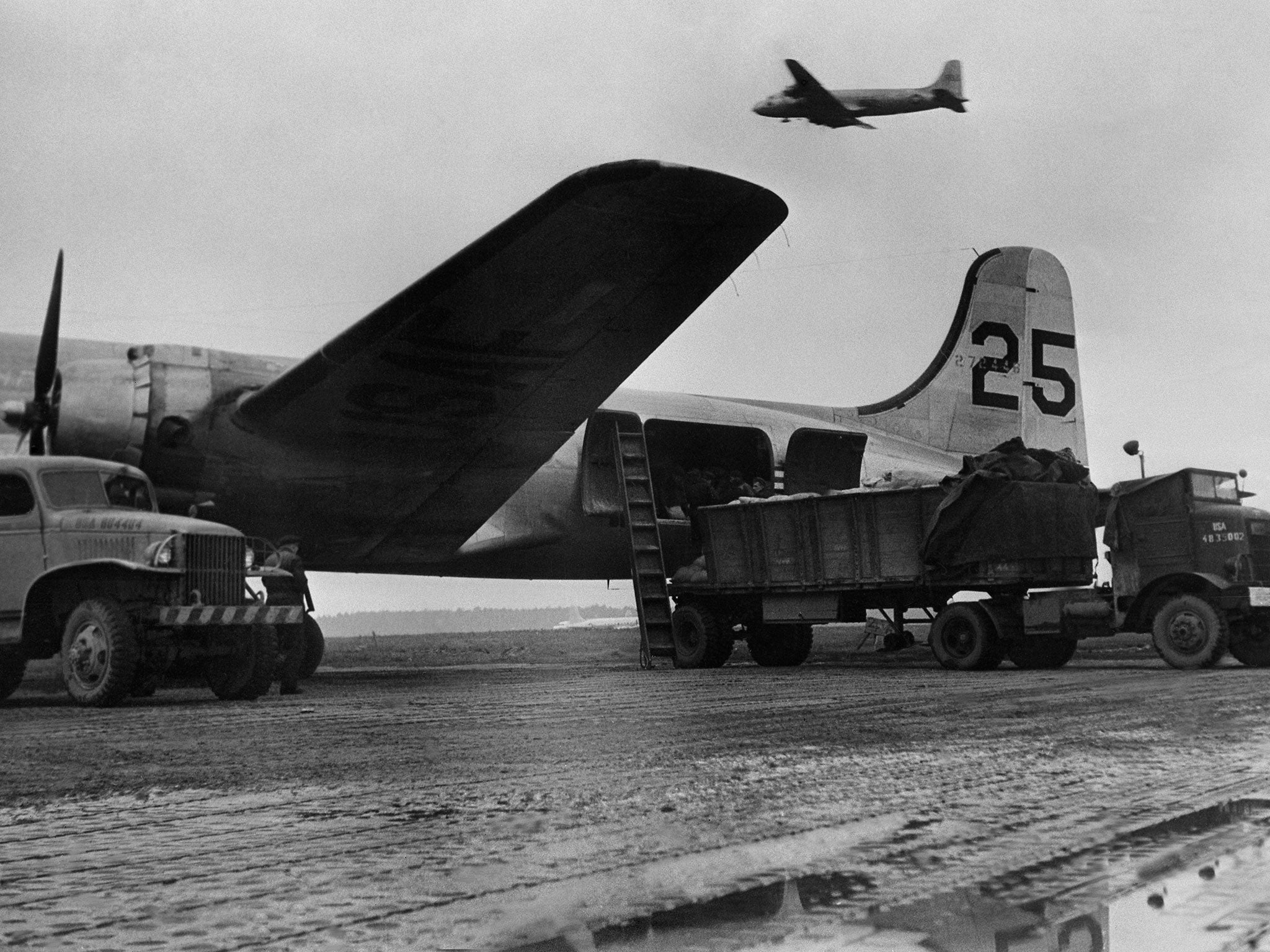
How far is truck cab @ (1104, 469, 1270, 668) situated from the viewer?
51.7ft

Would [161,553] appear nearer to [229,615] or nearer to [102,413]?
[229,615]

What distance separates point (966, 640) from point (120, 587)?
9878 mm

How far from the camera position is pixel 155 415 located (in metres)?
14.4

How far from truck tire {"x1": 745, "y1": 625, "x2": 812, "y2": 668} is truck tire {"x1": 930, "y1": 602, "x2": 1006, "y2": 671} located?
2.70 m

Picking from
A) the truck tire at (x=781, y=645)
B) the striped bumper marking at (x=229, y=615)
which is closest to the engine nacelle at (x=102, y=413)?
the striped bumper marking at (x=229, y=615)

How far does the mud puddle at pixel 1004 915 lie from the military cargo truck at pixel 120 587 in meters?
9.16

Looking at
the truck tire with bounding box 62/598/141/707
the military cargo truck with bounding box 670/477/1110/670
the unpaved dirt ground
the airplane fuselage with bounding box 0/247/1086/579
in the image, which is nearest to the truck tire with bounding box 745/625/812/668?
the military cargo truck with bounding box 670/477/1110/670

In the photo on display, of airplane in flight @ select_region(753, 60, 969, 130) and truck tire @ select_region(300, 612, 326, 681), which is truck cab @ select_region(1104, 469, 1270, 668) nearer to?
airplane in flight @ select_region(753, 60, 969, 130)

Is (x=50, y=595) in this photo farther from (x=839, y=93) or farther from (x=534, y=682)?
(x=839, y=93)

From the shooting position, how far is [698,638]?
1925 cm

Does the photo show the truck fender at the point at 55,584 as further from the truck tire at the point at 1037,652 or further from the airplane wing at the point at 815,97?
the airplane wing at the point at 815,97

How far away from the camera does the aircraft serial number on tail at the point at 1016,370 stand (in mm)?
24891

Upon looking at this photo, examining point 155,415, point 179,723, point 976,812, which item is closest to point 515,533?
point 155,415

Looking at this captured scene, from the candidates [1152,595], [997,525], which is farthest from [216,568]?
[1152,595]
